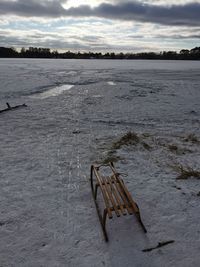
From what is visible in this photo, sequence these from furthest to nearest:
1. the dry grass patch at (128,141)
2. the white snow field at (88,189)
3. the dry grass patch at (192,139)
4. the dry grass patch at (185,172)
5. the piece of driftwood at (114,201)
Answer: the dry grass patch at (192,139), the dry grass patch at (128,141), the dry grass patch at (185,172), the piece of driftwood at (114,201), the white snow field at (88,189)

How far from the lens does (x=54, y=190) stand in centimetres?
511

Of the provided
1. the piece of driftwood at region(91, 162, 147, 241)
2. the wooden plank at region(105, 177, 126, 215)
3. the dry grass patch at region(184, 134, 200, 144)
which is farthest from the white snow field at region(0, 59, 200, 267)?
the wooden plank at region(105, 177, 126, 215)

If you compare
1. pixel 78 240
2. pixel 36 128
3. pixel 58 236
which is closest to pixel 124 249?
pixel 78 240

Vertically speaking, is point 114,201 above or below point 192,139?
above

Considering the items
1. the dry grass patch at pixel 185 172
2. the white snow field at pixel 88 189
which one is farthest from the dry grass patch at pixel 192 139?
the dry grass patch at pixel 185 172

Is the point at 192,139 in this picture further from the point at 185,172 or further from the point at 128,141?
the point at 185,172

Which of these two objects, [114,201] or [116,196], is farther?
[116,196]

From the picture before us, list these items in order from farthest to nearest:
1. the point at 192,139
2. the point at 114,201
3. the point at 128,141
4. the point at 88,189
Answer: the point at 192,139 → the point at 128,141 → the point at 88,189 → the point at 114,201

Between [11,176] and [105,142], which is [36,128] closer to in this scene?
[105,142]

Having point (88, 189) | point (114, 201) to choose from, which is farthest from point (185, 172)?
point (114, 201)

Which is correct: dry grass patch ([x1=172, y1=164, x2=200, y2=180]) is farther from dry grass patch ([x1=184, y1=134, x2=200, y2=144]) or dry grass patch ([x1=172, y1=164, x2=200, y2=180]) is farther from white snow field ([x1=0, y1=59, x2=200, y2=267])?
dry grass patch ([x1=184, y1=134, x2=200, y2=144])

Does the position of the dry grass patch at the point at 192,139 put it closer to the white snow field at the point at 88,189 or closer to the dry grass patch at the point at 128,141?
the white snow field at the point at 88,189

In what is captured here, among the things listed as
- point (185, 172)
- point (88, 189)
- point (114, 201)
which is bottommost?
point (88, 189)

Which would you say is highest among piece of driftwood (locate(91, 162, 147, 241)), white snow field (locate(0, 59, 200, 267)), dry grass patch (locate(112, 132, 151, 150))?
piece of driftwood (locate(91, 162, 147, 241))
